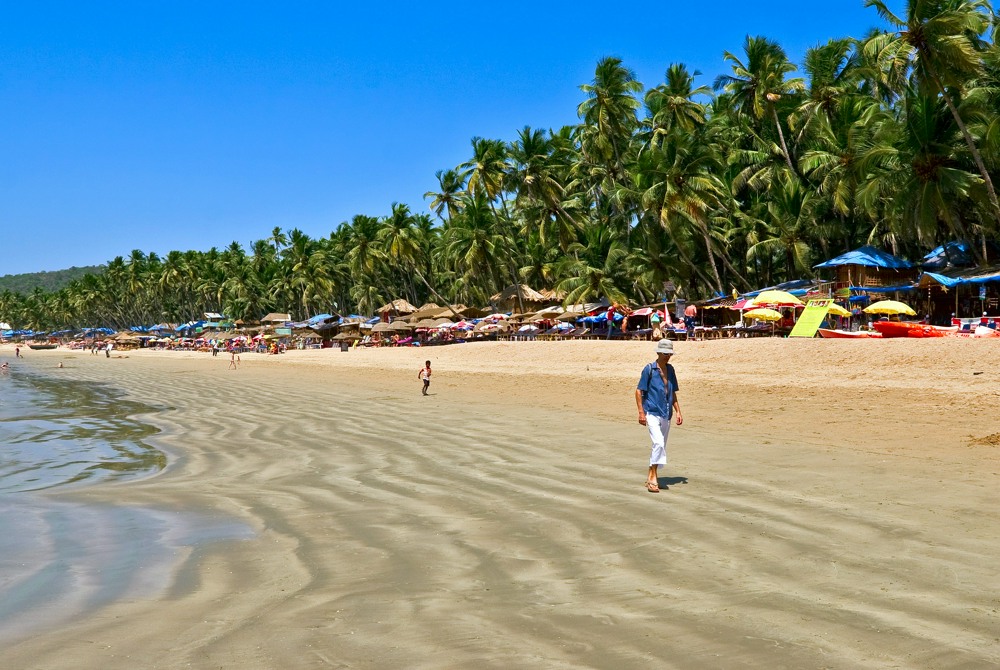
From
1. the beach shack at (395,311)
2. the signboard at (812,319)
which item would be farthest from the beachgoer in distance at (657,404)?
the beach shack at (395,311)

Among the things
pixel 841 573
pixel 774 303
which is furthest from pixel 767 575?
pixel 774 303

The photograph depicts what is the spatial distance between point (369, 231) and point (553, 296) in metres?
20.1

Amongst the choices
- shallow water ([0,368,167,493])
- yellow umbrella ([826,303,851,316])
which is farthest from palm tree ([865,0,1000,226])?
shallow water ([0,368,167,493])

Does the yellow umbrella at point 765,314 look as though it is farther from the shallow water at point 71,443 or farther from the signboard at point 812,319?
Result: the shallow water at point 71,443

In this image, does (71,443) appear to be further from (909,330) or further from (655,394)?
(909,330)

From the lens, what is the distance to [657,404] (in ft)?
23.5

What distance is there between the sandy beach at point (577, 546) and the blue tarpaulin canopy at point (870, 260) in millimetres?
18163

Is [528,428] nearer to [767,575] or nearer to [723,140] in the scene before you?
[767,575]

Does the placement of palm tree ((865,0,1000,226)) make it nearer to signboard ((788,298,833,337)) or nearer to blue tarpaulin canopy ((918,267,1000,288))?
blue tarpaulin canopy ((918,267,1000,288))

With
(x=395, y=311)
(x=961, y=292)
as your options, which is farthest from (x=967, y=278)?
(x=395, y=311)

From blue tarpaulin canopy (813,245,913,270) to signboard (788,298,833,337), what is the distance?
5703mm

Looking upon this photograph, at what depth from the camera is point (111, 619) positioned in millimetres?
4172

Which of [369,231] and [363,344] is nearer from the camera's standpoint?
[363,344]

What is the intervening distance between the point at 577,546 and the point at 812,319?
22.1 metres
